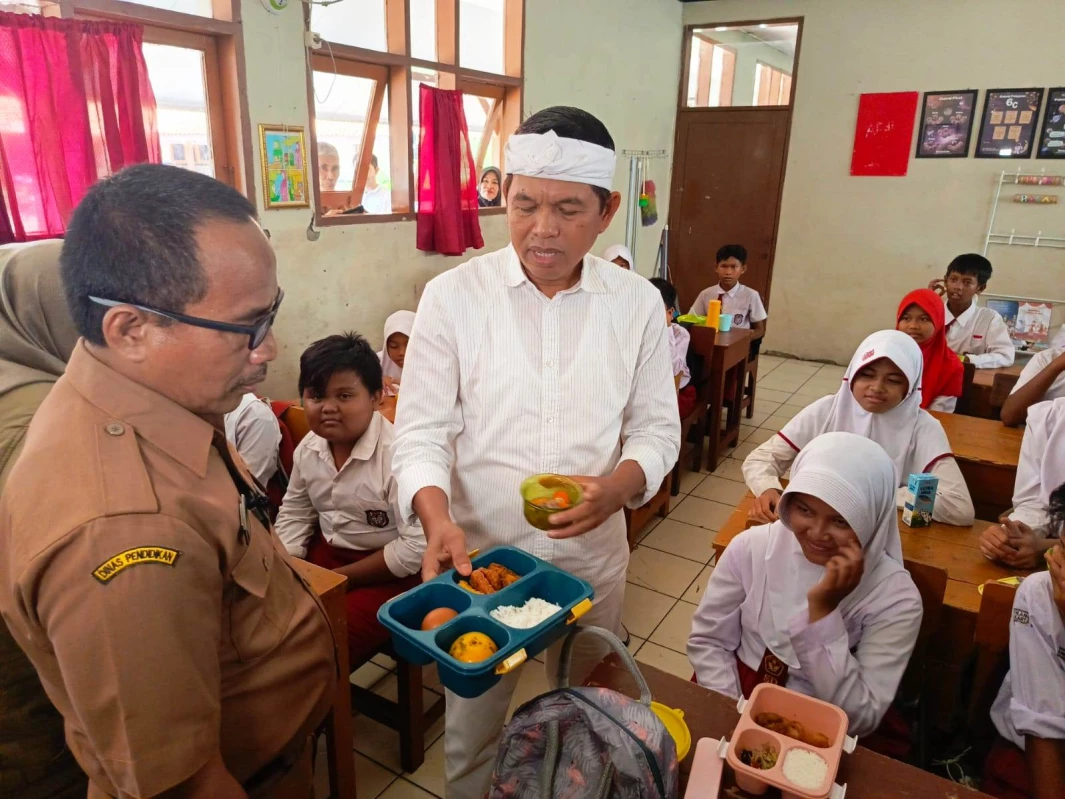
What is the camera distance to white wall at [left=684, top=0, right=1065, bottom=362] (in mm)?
6027

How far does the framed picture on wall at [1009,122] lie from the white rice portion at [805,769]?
22.7 feet

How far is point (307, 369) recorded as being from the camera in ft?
7.27

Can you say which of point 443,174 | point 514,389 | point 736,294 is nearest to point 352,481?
point 514,389

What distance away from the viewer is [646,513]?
3.69 metres

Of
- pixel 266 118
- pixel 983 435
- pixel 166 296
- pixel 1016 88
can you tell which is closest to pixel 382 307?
pixel 266 118

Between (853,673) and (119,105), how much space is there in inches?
139

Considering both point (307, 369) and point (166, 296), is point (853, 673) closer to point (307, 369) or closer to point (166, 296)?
point (166, 296)

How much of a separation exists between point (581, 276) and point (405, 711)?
147 centimetres

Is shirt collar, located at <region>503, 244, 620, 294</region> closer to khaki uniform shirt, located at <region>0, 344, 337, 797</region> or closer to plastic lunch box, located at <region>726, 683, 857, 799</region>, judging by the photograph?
khaki uniform shirt, located at <region>0, 344, 337, 797</region>

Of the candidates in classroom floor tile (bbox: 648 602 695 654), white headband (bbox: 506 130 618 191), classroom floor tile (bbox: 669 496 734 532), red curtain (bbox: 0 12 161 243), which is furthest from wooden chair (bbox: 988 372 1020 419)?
red curtain (bbox: 0 12 161 243)

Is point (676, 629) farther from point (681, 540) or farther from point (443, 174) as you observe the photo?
point (443, 174)

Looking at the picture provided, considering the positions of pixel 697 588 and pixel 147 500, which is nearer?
pixel 147 500

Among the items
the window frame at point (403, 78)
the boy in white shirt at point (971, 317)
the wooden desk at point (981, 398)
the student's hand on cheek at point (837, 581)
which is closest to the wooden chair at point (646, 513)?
the student's hand on cheek at point (837, 581)

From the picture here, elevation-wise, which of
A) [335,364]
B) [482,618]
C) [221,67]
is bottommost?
[482,618]
